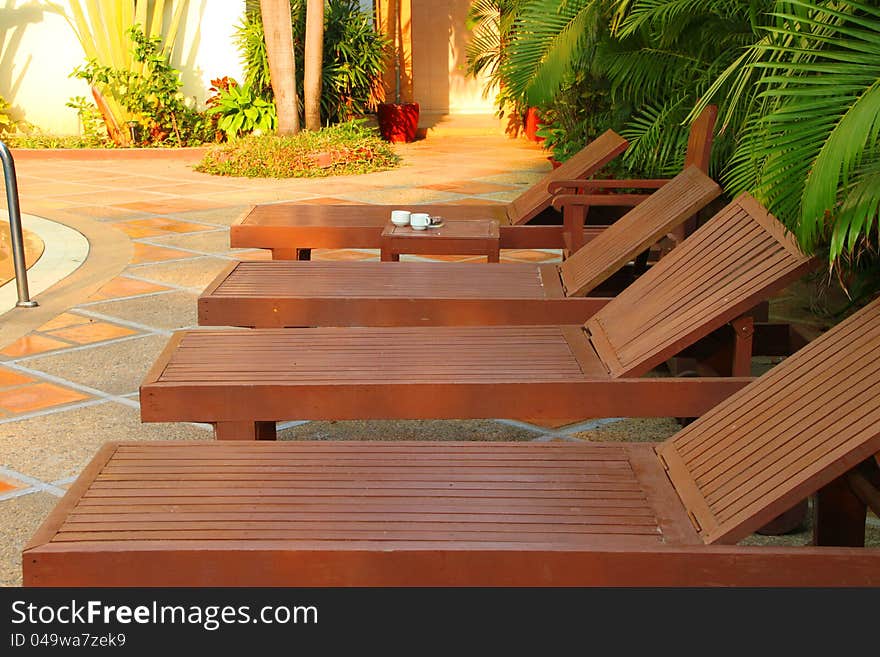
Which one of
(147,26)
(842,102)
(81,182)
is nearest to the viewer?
(842,102)

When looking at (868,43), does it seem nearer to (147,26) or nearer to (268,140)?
(268,140)

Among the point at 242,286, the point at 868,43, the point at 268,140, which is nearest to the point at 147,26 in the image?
the point at 268,140

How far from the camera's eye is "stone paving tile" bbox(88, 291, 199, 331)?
18.6 ft

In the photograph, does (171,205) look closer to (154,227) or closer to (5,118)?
(154,227)

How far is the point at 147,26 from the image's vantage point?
14047 millimetres

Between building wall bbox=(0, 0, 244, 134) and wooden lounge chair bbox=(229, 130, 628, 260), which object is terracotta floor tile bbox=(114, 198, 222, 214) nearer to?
wooden lounge chair bbox=(229, 130, 628, 260)

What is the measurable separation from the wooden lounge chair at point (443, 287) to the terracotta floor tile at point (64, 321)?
1171 mm

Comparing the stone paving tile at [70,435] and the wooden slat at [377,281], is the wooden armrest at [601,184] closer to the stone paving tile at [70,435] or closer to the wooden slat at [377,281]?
the wooden slat at [377,281]

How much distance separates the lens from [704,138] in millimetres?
4973

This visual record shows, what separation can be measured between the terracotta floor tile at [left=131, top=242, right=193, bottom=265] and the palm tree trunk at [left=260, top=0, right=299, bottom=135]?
4957mm

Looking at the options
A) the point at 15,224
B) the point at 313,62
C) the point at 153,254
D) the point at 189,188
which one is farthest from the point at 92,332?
the point at 313,62

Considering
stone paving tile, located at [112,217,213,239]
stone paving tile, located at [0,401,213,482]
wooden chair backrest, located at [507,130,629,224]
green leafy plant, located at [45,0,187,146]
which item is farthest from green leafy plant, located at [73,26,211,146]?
stone paving tile, located at [0,401,213,482]

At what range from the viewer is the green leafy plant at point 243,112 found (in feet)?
44.7
